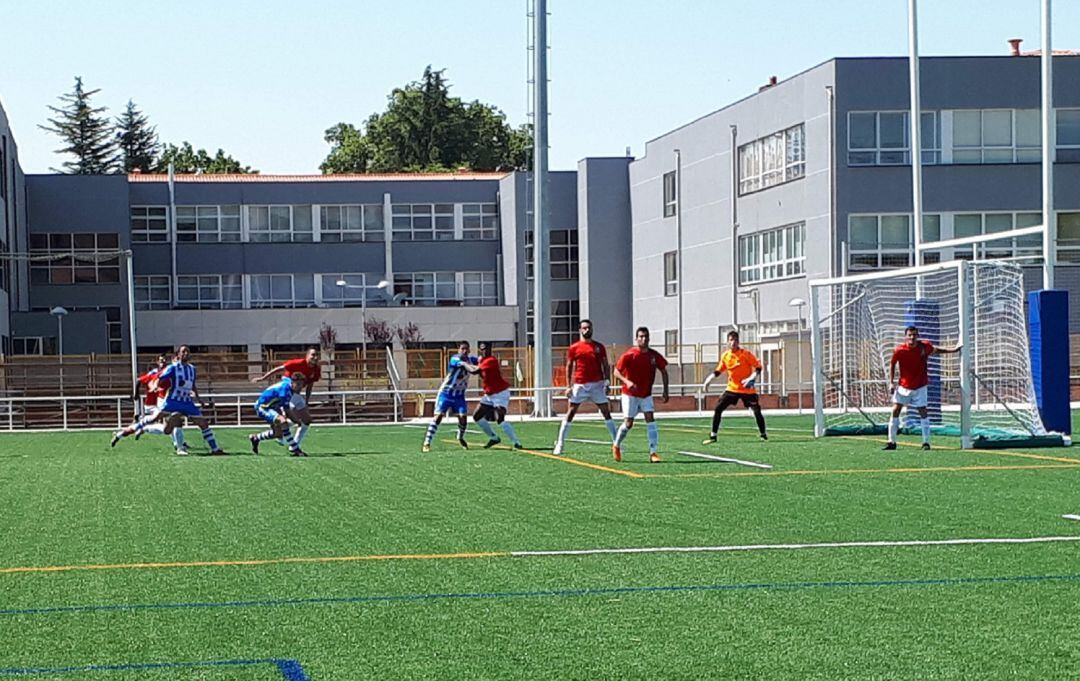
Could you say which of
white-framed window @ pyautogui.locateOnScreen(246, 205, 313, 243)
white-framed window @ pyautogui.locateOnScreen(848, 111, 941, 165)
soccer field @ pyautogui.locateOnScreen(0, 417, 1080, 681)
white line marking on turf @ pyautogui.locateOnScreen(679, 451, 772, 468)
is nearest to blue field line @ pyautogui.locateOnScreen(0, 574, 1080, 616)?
soccer field @ pyautogui.locateOnScreen(0, 417, 1080, 681)

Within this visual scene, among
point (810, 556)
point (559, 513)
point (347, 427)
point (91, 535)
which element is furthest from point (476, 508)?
point (347, 427)

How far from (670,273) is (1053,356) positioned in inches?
1583

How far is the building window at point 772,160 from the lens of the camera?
176ft

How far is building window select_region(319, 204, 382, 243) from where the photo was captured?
75500 mm

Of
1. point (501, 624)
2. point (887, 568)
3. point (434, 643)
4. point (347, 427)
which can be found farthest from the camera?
point (347, 427)

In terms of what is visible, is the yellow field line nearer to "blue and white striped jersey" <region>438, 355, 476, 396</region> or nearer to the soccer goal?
the soccer goal

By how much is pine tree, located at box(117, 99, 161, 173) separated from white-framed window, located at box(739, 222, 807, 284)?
2553 inches

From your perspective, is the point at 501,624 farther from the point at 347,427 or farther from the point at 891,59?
the point at 891,59

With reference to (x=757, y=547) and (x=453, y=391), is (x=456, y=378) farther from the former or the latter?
(x=757, y=547)

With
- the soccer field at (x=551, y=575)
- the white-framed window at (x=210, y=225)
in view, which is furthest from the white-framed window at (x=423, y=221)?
the soccer field at (x=551, y=575)

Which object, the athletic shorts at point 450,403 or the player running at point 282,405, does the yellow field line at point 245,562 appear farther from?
the athletic shorts at point 450,403

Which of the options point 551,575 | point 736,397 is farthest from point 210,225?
point 551,575

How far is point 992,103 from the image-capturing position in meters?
51.6

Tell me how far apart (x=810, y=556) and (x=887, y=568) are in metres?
0.78
